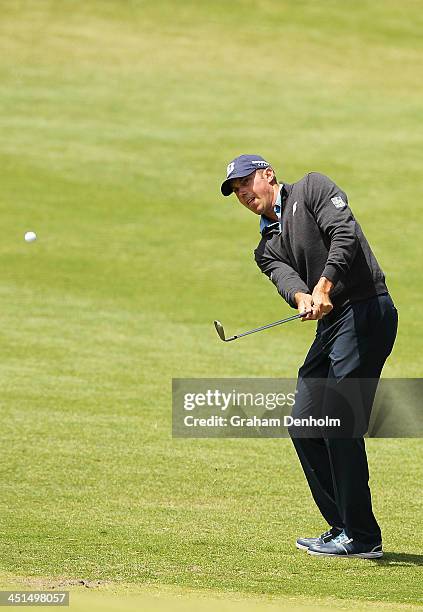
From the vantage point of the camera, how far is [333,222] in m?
6.69

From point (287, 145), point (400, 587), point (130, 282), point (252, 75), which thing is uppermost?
point (252, 75)

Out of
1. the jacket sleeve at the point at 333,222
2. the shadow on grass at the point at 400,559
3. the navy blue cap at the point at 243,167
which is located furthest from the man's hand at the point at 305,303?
the shadow on grass at the point at 400,559

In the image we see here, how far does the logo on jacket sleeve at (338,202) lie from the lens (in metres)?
6.74

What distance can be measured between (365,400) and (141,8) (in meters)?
29.5

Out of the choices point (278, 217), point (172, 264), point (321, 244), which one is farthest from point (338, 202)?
point (172, 264)

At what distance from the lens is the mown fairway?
7.10 metres

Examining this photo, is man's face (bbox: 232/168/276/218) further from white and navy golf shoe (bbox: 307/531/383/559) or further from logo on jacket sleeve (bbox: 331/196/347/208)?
white and navy golf shoe (bbox: 307/531/383/559)

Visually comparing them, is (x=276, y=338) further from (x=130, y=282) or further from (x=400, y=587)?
(x=400, y=587)

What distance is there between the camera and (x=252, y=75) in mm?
30250

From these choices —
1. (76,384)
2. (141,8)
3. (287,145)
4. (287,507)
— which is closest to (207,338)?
(76,384)

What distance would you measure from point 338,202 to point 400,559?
2.04 m

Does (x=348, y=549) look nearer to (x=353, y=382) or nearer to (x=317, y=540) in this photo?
(x=317, y=540)

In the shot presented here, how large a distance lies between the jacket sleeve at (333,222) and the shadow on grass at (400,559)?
1598 mm

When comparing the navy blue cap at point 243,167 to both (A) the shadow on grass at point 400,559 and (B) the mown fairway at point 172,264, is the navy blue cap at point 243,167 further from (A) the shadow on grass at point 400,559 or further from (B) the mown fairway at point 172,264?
(A) the shadow on grass at point 400,559
